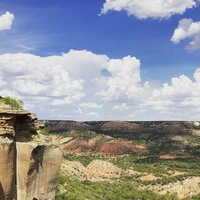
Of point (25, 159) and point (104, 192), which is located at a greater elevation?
point (25, 159)

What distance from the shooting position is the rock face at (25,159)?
29.3 m

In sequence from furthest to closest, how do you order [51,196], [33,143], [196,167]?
[196,167] < [51,196] < [33,143]

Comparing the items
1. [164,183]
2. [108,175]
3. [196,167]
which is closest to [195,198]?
[164,183]

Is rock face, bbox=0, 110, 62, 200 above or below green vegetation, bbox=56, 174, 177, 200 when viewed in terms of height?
above

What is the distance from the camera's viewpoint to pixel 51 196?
1326 inches

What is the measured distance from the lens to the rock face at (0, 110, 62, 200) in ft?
96.1

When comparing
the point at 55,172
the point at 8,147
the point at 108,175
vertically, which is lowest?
the point at 108,175

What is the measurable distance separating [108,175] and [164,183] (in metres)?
34.9

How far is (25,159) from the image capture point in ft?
100

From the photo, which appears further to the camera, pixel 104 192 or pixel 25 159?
pixel 104 192

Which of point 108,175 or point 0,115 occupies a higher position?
point 0,115

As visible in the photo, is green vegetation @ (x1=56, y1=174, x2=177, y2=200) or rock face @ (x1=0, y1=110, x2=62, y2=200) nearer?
rock face @ (x1=0, y1=110, x2=62, y2=200)

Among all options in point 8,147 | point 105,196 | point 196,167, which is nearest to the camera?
point 8,147

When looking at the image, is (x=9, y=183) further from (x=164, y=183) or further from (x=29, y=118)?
(x=164, y=183)
